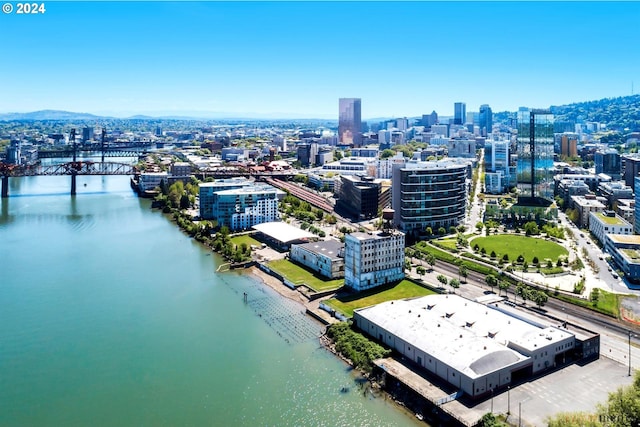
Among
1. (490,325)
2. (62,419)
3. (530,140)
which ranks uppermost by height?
(530,140)

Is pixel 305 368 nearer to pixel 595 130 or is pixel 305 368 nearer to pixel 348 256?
pixel 348 256

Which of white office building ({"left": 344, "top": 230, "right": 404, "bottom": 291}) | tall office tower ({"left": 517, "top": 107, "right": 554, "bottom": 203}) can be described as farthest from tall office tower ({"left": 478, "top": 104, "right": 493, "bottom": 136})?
white office building ({"left": 344, "top": 230, "right": 404, "bottom": 291})

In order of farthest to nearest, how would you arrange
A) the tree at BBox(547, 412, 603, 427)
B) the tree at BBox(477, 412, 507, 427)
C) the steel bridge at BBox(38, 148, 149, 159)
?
the steel bridge at BBox(38, 148, 149, 159), the tree at BBox(477, 412, 507, 427), the tree at BBox(547, 412, 603, 427)

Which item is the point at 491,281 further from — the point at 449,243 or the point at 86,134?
the point at 86,134

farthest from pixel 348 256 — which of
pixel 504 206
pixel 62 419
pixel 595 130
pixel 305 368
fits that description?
pixel 595 130

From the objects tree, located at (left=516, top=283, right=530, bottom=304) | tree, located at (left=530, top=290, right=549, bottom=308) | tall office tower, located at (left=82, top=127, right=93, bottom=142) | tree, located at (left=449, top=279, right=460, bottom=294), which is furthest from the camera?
tall office tower, located at (left=82, top=127, right=93, bottom=142)

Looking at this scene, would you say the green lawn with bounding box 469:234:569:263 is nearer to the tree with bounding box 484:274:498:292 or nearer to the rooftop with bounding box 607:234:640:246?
the rooftop with bounding box 607:234:640:246

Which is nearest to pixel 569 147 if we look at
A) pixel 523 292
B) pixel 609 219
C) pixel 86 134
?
pixel 609 219
